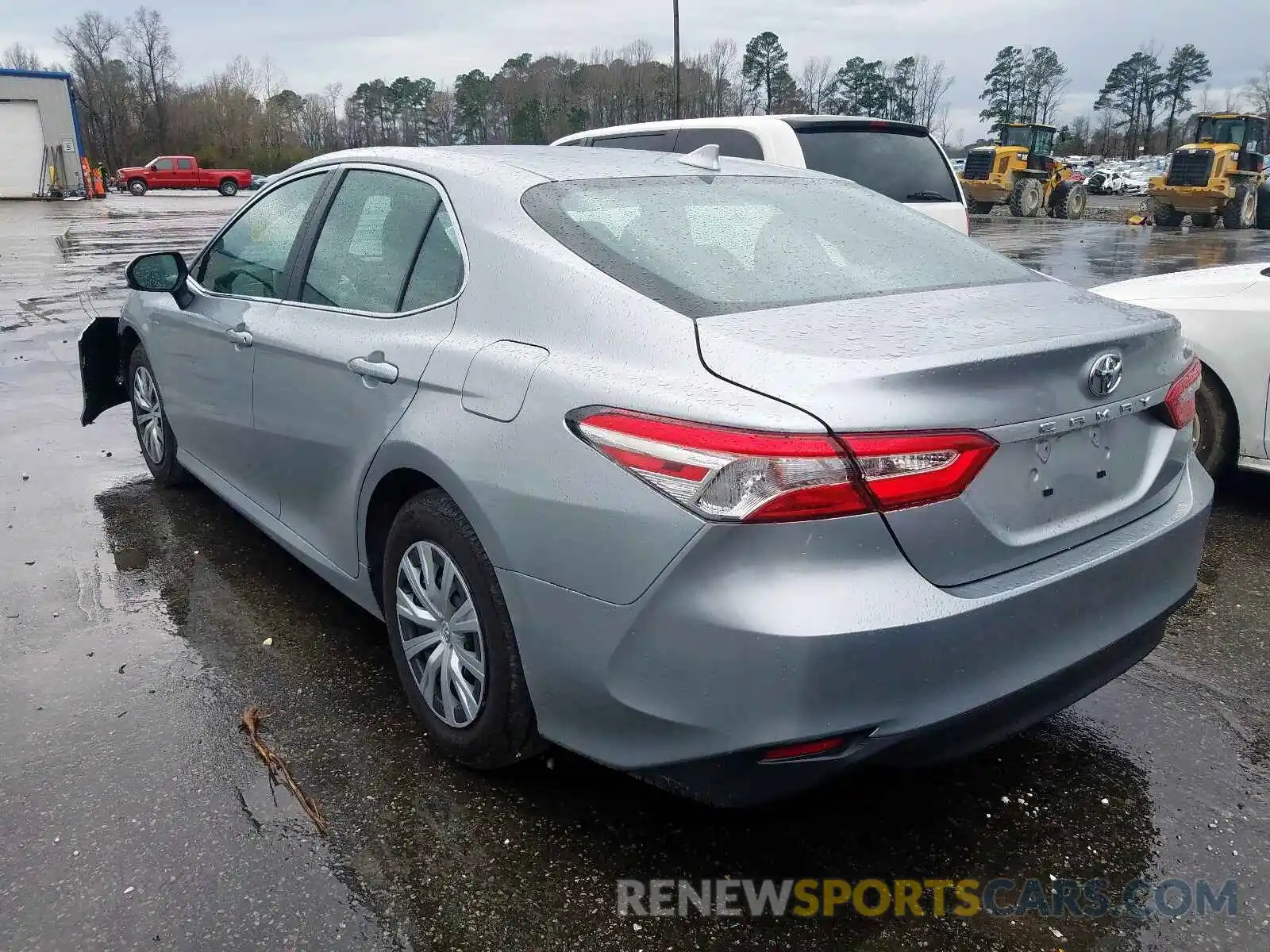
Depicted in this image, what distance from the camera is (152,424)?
504 centimetres

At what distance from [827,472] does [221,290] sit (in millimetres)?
2990

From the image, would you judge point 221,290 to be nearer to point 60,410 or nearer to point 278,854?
point 278,854

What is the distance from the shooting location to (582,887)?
2340mm

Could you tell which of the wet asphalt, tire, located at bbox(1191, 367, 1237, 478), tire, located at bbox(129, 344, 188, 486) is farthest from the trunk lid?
tire, located at bbox(129, 344, 188, 486)

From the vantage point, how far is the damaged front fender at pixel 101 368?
5.41 metres

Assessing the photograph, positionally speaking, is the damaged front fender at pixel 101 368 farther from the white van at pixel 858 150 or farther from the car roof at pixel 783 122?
the car roof at pixel 783 122

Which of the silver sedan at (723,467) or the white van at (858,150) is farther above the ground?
the white van at (858,150)

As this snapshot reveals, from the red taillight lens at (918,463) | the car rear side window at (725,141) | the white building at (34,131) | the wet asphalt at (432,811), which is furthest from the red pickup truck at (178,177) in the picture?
the red taillight lens at (918,463)

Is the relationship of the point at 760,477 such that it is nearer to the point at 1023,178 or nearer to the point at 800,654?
the point at 800,654

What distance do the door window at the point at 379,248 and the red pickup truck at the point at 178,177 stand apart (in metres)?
50.0

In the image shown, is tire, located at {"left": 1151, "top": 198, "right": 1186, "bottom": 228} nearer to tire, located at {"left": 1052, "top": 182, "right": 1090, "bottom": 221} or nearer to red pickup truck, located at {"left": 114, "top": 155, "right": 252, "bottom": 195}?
tire, located at {"left": 1052, "top": 182, "right": 1090, "bottom": 221}

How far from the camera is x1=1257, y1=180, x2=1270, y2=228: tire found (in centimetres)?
2661

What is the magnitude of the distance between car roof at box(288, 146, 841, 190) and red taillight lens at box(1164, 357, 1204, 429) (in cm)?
132

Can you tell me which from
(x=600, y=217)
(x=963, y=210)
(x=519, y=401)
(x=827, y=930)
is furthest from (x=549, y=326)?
(x=963, y=210)
